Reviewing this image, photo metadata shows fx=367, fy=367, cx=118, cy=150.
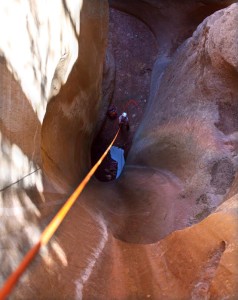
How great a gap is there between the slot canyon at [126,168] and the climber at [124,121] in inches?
12.4

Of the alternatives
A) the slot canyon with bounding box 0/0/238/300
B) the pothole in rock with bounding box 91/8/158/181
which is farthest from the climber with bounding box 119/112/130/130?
the slot canyon with bounding box 0/0/238/300

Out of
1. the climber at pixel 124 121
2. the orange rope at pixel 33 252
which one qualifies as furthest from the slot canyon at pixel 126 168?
the climber at pixel 124 121

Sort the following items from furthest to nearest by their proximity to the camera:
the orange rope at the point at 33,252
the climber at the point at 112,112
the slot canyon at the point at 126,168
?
the climber at the point at 112,112 → the slot canyon at the point at 126,168 → the orange rope at the point at 33,252

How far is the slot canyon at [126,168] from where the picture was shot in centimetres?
171

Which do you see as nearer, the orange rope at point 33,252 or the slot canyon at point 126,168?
the orange rope at point 33,252

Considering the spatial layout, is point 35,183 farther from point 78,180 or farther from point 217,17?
point 217,17

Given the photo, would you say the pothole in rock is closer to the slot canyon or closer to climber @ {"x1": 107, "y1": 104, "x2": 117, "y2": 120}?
climber @ {"x1": 107, "y1": 104, "x2": 117, "y2": 120}

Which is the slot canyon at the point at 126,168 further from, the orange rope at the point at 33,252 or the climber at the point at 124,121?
the climber at the point at 124,121

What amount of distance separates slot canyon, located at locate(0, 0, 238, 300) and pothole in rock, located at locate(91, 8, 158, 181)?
0.42 meters

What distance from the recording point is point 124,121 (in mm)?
4609

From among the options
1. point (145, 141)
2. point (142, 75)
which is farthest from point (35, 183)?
point (142, 75)

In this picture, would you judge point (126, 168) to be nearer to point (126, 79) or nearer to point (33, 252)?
point (126, 79)

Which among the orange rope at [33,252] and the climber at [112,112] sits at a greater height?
the orange rope at [33,252]

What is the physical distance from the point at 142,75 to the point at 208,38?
2.13 m
